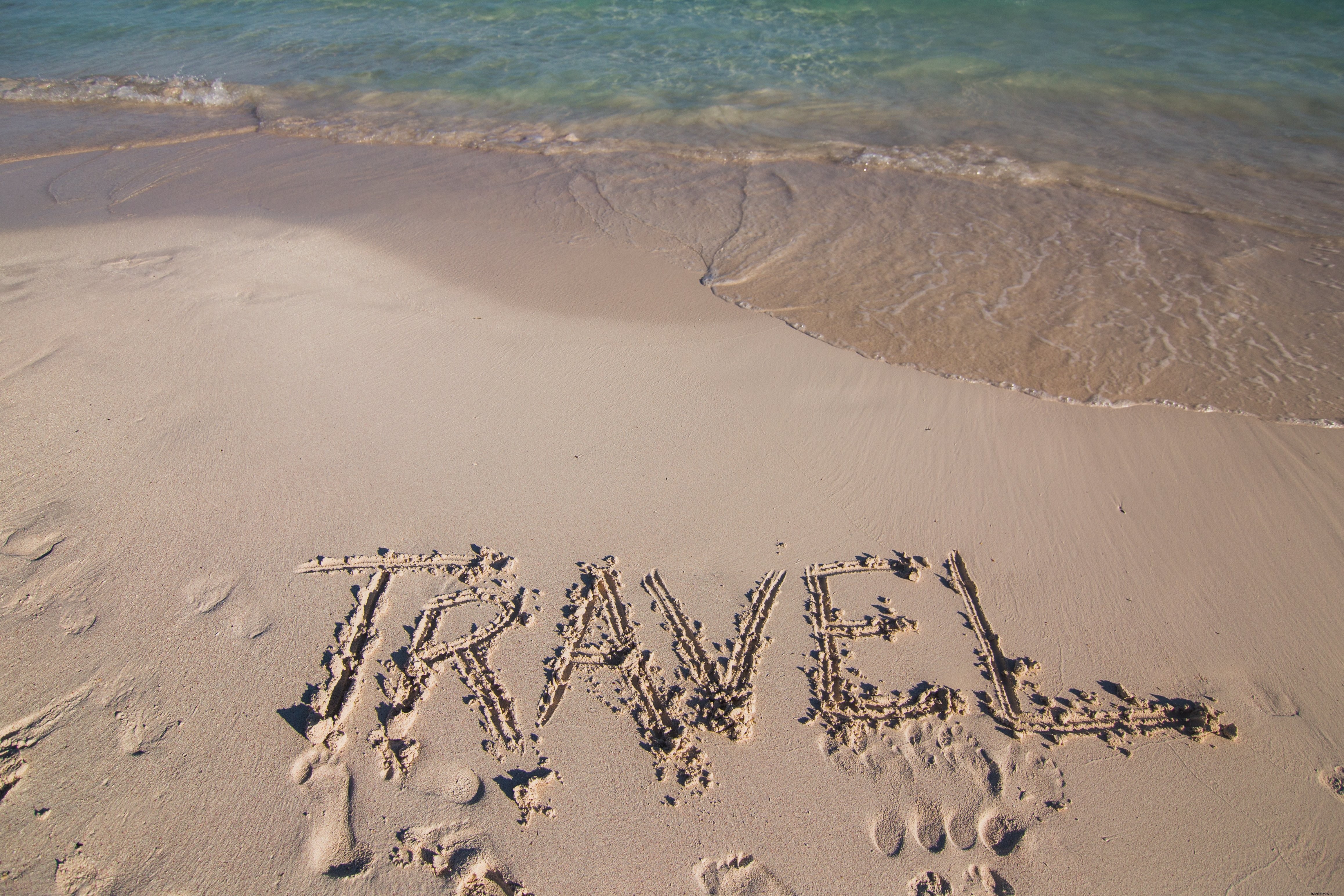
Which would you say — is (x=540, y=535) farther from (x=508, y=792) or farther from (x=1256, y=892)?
(x=1256, y=892)

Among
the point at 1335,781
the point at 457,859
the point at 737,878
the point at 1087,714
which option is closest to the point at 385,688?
the point at 457,859

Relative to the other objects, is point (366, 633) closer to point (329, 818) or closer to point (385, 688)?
point (385, 688)

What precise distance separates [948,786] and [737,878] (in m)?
0.74

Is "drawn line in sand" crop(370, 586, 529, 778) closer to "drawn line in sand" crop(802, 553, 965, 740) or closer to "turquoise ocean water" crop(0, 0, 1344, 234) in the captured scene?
"drawn line in sand" crop(802, 553, 965, 740)

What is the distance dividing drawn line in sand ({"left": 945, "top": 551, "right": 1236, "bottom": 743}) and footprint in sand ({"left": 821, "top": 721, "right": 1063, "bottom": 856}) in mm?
114

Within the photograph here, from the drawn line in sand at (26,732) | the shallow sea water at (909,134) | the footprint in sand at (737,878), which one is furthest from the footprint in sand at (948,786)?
the drawn line in sand at (26,732)

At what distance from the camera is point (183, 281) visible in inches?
170

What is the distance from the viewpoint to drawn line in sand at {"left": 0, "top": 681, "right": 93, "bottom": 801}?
2033mm

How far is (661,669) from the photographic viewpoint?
2453 mm

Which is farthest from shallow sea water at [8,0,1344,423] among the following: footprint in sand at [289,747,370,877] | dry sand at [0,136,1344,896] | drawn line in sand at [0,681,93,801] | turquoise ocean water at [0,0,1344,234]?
drawn line in sand at [0,681,93,801]

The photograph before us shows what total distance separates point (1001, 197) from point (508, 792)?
5838mm

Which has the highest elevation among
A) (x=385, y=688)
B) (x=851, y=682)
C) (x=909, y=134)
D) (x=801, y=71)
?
(x=801, y=71)

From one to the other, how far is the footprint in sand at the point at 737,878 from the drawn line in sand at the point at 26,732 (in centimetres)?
206

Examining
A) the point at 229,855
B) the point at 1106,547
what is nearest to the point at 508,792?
the point at 229,855
